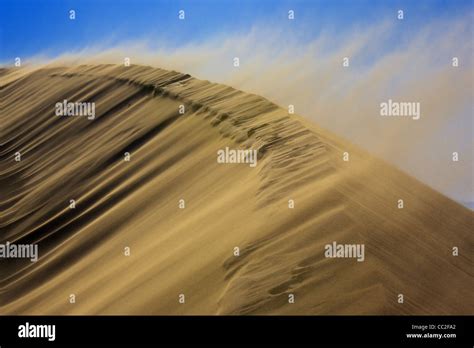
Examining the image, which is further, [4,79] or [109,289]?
[4,79]

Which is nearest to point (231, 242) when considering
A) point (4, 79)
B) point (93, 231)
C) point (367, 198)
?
point (367, 198)

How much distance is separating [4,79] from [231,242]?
13476mm

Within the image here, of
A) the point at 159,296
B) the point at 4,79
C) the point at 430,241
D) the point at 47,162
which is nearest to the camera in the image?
the point at 159,296

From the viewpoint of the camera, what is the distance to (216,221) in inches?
266

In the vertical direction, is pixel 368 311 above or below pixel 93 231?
below

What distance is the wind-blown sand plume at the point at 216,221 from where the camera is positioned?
5.59 metres

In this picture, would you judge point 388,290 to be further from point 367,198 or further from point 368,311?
point 367,198

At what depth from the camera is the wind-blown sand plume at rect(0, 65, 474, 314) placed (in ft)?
18.3

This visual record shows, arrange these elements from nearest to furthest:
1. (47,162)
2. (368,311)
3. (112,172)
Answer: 1. (368,311)
2. (112,172)
3. (47,162)

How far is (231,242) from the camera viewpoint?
610 centimetres
